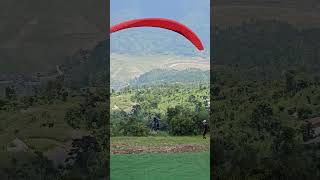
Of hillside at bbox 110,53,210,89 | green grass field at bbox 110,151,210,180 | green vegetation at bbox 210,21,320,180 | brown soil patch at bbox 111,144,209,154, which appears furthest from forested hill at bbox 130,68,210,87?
green grass field at bbox 110,151,210,180

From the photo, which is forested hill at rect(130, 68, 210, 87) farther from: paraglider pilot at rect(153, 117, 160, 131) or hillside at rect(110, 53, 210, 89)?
paraglider pilot at rect(153, 117, 160, 131)

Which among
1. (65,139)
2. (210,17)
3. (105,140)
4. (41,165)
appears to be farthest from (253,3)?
(41,165)

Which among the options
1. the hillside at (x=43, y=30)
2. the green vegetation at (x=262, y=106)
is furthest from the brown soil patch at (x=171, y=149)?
the hillside at (x=43, y=30)

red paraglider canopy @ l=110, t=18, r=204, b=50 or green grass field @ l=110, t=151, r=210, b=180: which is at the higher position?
red paraglider canopy @ l=110, t=18, r=204, b=50

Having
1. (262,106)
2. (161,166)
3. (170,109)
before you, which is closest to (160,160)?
(161,166)

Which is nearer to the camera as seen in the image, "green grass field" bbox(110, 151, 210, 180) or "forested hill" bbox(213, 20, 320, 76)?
"forested hill" bbox(213, 20, 320, 76)

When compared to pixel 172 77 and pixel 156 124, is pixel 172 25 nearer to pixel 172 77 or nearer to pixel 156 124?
pixel 172 77

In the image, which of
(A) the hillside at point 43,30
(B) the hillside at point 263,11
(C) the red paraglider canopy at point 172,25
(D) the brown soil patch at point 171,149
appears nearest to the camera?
(A) the hillside at point 43,30

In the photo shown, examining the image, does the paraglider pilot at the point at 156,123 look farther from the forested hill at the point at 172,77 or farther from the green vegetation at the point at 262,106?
the green vegetation at the point at 262,106
